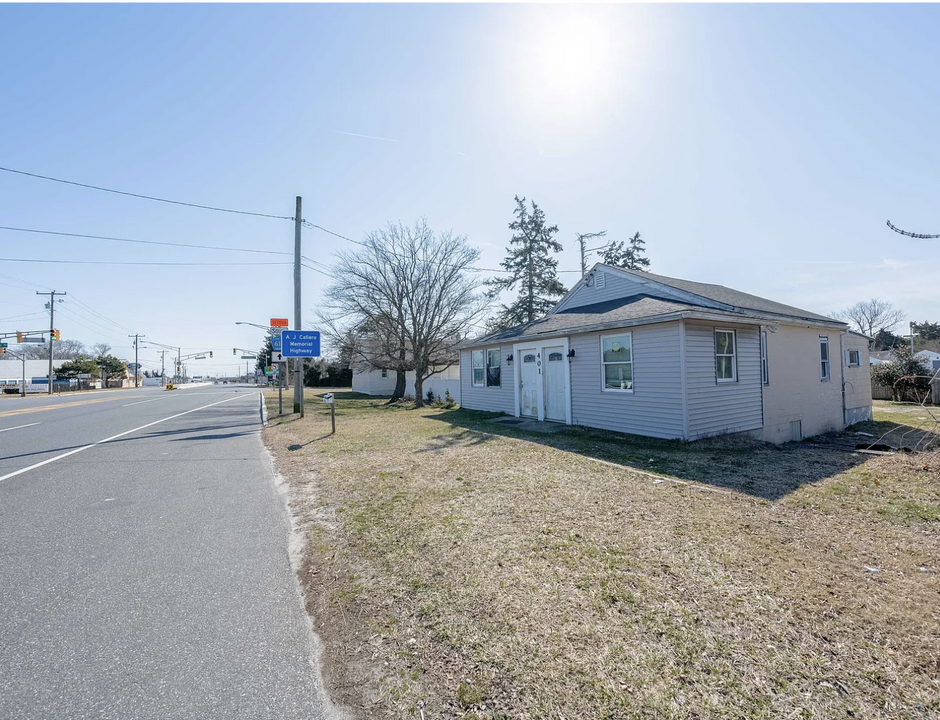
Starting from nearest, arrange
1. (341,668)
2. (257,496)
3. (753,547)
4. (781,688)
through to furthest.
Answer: (781,688), (341,668), (753,547), (257,496)

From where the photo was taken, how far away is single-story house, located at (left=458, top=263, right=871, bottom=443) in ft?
31.2

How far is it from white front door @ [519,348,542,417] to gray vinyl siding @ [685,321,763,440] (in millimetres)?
4788

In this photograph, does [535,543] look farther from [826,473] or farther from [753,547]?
[826,473]

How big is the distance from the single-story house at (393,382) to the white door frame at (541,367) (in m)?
8.34

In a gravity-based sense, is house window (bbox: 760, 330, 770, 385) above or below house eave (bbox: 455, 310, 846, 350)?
below

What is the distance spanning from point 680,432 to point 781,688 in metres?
7.55

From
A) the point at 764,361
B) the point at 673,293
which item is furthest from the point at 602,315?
the point at 764,361

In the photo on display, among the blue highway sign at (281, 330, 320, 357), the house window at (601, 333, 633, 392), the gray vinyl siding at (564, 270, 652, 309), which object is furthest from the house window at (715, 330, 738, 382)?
the blue highway sign at (281, 330, 320, 357)

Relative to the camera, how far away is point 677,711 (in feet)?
6.95

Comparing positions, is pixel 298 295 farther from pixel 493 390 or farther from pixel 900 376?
pixel 900 376

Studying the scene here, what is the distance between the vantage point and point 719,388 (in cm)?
988

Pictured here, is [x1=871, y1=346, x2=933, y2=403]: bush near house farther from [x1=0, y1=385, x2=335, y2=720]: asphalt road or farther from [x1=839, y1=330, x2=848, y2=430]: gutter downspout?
[x1=0, y1=385, x2=335, y2=720]: asphalt road

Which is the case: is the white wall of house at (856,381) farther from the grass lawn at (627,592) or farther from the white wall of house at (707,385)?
the grass lawn at (627,592)

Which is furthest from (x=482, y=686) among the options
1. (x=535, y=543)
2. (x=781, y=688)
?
(x=535, y=543)
